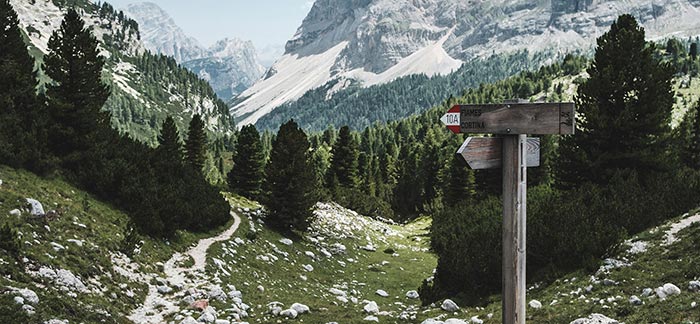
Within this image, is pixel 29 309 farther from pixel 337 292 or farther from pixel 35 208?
pixel 337 292

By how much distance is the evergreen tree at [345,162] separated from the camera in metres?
74.4

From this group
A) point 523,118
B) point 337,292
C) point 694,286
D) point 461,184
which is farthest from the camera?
point 461,184

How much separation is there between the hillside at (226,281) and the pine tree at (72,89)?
183 inches

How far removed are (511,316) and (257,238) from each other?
2686cm

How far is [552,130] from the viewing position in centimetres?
672

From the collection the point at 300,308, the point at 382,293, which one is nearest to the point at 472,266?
the point at 300,308

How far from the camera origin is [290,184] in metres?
35.5

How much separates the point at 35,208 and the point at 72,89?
40.4 ft

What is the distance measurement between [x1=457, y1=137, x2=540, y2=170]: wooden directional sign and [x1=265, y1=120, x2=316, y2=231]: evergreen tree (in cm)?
2908

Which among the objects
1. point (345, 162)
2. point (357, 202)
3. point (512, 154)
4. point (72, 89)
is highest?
point (72, 89)

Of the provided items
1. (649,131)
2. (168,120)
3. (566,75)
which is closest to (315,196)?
(649,131)

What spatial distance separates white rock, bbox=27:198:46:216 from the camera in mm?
18203

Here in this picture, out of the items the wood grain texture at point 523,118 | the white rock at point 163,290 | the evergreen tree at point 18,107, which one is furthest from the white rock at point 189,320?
the evergreen tree at point 18,107

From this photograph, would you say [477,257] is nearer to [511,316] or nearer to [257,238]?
[511,316]
